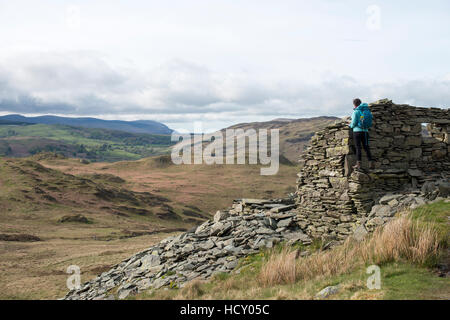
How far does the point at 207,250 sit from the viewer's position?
13.3m

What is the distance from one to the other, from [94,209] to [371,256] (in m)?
41.0

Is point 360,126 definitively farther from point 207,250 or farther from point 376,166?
point 207,250

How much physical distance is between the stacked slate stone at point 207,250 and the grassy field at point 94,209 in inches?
176

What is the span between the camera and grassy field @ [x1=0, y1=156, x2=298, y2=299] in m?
21.0

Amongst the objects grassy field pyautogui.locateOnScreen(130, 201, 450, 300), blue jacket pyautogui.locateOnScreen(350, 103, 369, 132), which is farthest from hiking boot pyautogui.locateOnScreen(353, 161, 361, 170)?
grassy field pyautogui.locateOnScreen(130, 201, 450, 300)

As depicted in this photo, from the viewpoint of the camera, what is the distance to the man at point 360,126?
11.7 meters

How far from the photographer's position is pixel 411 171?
1252cm

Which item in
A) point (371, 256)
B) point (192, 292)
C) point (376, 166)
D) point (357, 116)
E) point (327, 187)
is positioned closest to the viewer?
point (371, 256)

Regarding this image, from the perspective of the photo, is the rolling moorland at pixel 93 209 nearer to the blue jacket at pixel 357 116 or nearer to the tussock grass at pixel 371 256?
the tussock grass at pixel 371 256

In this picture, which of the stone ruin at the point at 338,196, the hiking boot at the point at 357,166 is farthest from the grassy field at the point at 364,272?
the hiking boot at the point at 357,166

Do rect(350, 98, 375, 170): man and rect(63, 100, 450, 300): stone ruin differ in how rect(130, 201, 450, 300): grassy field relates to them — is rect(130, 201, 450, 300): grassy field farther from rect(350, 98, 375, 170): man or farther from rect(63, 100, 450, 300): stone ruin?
rect(350, 98, 375, 170): man

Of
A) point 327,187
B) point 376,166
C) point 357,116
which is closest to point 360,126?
point 357,116
